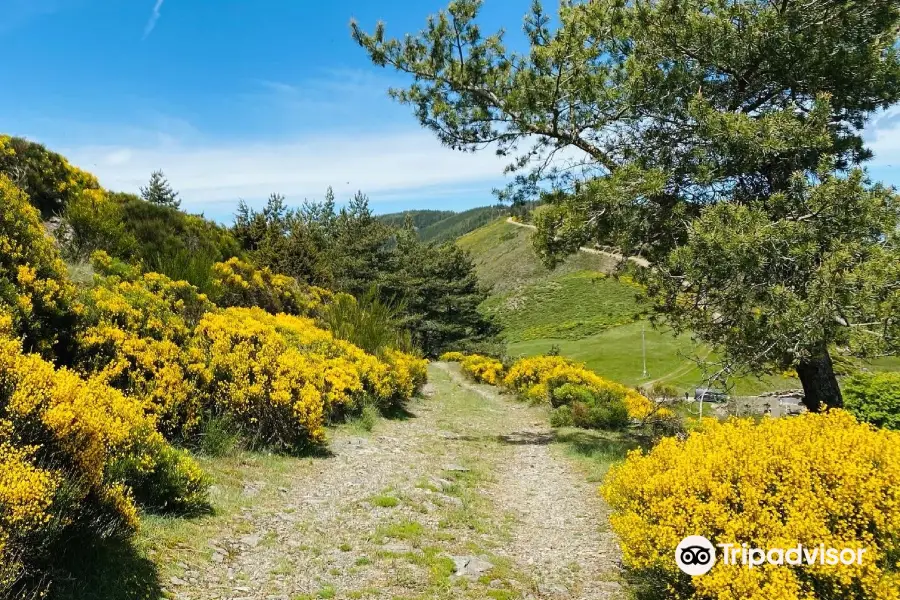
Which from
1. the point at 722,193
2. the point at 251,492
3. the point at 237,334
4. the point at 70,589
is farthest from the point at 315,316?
the point at 70,589

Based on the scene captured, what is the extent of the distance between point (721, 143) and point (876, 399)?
340 inches

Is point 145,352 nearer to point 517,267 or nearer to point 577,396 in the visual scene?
point 577,396

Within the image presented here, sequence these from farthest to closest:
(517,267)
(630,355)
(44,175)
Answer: (517,267), (630,355), (44,175)

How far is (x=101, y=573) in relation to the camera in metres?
3.49

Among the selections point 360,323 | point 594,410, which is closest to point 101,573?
point 360,323

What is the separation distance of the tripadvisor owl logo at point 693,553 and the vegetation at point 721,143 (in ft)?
13.9

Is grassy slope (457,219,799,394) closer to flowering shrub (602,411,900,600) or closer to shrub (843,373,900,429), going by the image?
shrub (843,373,900,429)

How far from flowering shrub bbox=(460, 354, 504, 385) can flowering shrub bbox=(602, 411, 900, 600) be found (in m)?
18.5

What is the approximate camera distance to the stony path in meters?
4.21

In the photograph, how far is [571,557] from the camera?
5152 millimetres

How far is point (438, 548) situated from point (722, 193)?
22.7 ft

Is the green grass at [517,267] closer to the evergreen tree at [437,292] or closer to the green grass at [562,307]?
the green grass at [562,307]

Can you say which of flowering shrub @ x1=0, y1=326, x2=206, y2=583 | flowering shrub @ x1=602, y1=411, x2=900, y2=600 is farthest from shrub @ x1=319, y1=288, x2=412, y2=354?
flowering shrub @ x1=602, y1=411, x2=900, y2=600

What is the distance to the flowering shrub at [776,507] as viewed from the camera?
3.15 m
